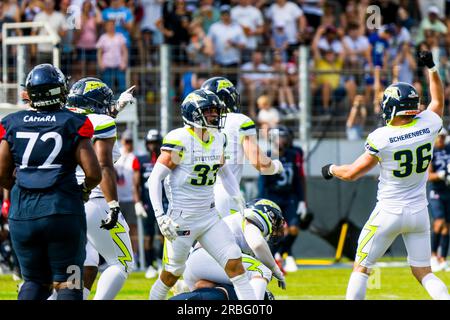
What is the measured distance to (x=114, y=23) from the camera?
16766 mm

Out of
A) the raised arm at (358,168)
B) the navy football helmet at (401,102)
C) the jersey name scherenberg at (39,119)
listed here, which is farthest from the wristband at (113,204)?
the navy football helmet at (401,102)

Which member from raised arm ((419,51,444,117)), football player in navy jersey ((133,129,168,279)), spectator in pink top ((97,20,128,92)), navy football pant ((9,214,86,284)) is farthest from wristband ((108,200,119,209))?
spectator in pink top ((97,20,128,92))

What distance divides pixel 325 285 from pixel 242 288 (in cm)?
445

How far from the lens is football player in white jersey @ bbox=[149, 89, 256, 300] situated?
8.55 meters

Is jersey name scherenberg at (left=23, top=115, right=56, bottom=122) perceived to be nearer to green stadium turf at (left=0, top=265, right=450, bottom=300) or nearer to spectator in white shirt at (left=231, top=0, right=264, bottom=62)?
green stadium turf at (left=0, top=265, right=450, bottom=300)

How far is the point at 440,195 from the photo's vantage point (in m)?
15.0

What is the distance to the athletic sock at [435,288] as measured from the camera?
853 centimetres

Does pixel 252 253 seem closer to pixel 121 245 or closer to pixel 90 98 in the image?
pixel 121 245

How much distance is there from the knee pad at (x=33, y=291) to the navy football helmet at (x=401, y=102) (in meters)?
3.31

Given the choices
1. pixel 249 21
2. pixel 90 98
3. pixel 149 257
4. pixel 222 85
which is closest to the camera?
pixel 90 98

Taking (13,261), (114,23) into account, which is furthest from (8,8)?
(13,261)

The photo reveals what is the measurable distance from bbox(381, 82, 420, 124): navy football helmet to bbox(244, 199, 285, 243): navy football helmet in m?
1.26

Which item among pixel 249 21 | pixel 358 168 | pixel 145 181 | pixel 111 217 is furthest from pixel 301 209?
pixel 111 217

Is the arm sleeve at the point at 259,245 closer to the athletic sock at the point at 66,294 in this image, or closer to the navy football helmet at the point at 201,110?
the navy football helmet at the point at 201,110
